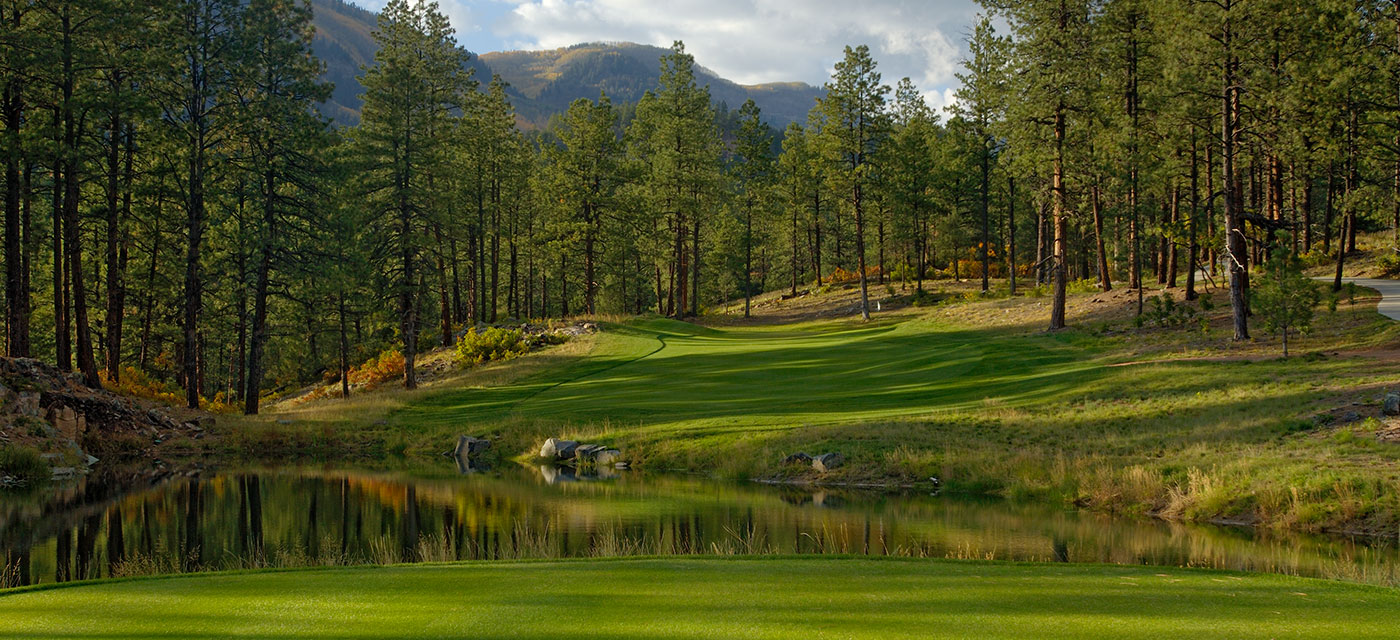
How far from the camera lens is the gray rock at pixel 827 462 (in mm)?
22969

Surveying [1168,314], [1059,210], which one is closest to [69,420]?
[1059,210]

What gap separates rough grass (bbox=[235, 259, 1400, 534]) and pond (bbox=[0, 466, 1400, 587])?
1357 mm

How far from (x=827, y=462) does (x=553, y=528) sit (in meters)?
8.73

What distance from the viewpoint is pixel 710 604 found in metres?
7.81

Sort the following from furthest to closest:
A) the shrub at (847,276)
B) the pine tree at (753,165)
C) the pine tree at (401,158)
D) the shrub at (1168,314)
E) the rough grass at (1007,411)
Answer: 1. the shrub at (847,276)
2. the pine tree at (753,165)
3. the pine tree at (401,158)
4. the shrub at (1168,314)
5. the rough grass at (1007,411)

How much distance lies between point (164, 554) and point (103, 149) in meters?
21.1

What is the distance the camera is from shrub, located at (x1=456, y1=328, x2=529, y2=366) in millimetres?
44656

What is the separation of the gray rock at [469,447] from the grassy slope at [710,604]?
19246mm

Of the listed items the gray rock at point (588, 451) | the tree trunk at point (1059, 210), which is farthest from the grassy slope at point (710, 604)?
the tree trunk at point (1059, 210)

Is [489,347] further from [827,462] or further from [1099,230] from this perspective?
[1099,230]

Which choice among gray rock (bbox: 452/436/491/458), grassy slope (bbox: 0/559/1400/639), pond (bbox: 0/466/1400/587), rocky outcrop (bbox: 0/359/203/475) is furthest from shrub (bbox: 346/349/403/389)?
grassy slope (bbox: 0/559/1400/639)

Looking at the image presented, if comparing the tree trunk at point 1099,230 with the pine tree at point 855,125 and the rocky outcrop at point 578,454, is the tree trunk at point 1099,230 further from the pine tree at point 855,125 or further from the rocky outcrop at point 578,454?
the rocky outcrop at point 578,454

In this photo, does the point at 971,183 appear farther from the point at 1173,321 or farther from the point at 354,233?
the point at 354,233

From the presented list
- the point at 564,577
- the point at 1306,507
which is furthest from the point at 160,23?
the point at 1306,507
